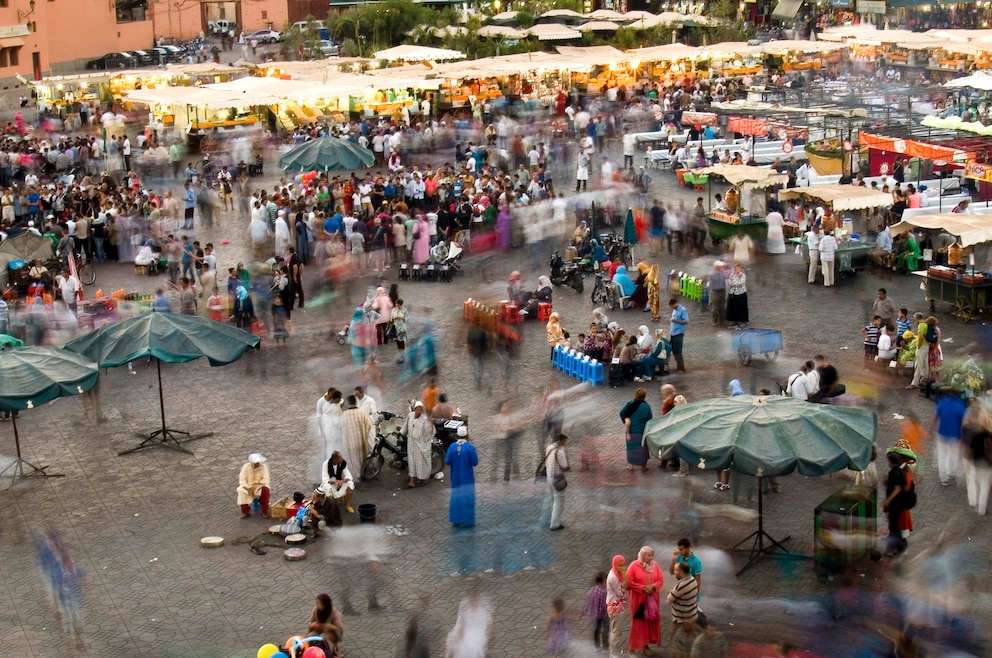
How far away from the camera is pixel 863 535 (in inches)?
513

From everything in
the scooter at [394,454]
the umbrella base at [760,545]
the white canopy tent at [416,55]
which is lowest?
the umbrella base at [760,545]

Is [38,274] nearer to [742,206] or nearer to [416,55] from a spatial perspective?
[742,206]

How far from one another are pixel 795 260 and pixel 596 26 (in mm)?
35644

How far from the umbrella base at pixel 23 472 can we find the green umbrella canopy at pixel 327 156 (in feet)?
46.9

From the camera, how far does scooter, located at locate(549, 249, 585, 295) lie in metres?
24.1

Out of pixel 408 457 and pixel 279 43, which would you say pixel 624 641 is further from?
pixel 279 43

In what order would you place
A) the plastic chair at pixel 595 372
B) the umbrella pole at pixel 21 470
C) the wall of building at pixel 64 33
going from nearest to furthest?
the umbrella pole at pixel 21 470 < the plastic chair at pixel 595 372 < the wall of building at pixel 64 33

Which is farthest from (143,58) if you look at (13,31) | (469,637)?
(469,637)

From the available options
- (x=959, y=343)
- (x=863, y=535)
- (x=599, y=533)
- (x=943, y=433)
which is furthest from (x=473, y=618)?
(x=959, y=343)

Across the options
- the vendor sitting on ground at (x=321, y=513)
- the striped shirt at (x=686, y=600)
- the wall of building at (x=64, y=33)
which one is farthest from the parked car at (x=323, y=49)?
the striped shirt at (x=686, y=600)

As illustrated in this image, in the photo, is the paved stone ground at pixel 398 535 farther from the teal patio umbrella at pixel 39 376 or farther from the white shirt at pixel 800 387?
the teal patio umbrella at pixel 39 376

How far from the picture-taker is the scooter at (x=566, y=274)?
24.1 m

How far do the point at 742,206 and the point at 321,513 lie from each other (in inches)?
641

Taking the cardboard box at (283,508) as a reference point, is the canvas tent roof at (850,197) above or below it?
above
